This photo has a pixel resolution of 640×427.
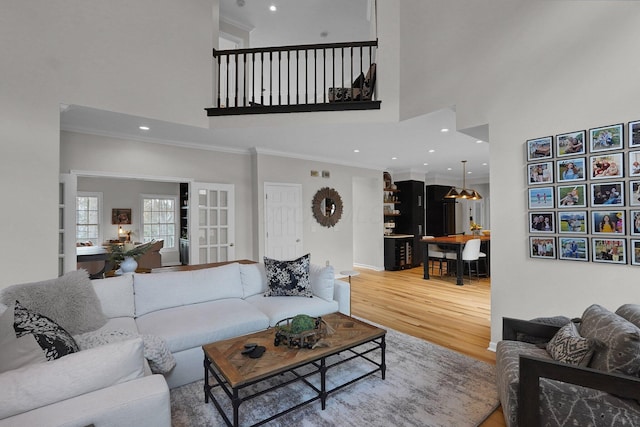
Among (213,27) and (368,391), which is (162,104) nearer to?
(213,27)

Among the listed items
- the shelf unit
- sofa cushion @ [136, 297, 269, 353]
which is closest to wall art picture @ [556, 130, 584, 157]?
sofa cushion @ [136, 297, 269, 353]

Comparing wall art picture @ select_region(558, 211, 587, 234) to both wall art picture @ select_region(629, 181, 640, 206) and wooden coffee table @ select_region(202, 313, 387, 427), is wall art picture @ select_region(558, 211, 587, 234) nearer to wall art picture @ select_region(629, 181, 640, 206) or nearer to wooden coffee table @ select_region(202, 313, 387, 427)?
wall art picture @ select_region(629, 181, 640, 206)

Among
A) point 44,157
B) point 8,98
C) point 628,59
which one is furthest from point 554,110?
point 8,98

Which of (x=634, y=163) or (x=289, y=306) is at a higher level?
(x=634, y=163)

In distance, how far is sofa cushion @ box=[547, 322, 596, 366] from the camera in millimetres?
1553

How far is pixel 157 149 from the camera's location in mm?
4641

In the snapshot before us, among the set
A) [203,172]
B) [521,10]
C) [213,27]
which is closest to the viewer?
[521,10]

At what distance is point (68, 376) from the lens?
125 centimetres

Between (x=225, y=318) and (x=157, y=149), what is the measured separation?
10.8ft

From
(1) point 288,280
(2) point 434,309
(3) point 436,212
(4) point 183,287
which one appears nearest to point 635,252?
(2) point 434,309

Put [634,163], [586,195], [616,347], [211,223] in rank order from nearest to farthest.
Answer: [616,347] → [634,163] → [586,195] → [211,223]

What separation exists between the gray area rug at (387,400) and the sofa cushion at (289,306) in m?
0.61

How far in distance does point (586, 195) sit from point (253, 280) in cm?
327

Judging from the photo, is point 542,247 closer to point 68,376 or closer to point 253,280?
point 253,280
